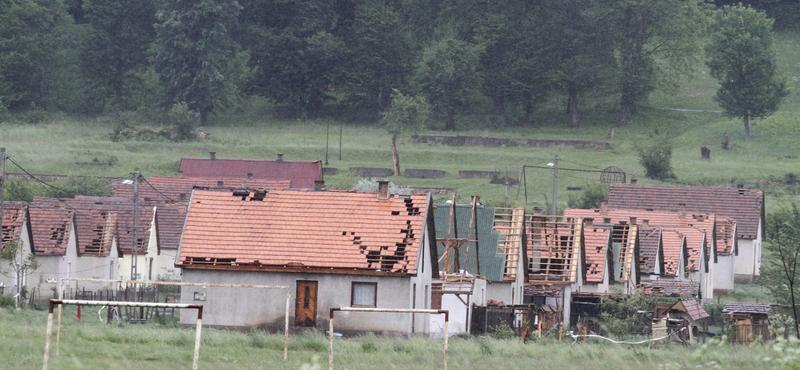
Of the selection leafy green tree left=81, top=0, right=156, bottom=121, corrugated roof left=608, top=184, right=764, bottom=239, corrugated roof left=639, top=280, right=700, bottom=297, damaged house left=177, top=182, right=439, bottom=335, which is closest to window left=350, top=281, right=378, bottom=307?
damaged house left=177, top=182, right=439, bottom=335

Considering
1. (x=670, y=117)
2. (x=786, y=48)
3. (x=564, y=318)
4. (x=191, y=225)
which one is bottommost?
(x=564, y=318)

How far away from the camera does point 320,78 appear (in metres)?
113

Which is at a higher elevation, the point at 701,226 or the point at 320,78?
the point at 320,78

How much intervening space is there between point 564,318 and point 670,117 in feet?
222

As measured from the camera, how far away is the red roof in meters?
73.7

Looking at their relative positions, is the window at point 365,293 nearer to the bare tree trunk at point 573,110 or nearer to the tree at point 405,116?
the tree at point 405,116

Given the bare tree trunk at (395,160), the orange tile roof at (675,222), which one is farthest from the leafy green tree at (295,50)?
the orange tile roof at (675,222)

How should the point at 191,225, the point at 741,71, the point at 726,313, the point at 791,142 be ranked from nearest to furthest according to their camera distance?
the point at 191,225
the point at 726,313
the point at 791,142
the point at 741,71

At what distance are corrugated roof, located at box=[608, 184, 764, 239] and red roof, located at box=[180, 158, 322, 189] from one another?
1918 cm

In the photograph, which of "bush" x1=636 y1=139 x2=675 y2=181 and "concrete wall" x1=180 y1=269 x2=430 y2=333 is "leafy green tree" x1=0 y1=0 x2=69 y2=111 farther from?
"concrete wall" x1=180 y1=269 x2=430 y2=333

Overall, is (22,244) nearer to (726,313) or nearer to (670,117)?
(726,313)

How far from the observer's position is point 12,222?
4262cm

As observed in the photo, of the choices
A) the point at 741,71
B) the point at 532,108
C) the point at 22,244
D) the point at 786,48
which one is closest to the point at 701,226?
the point at 22,244

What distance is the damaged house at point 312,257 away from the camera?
29.6 m
